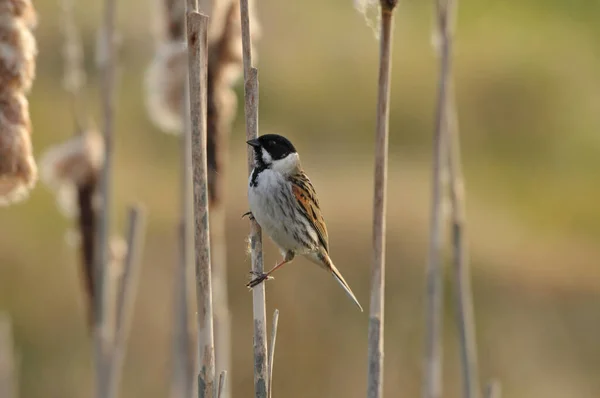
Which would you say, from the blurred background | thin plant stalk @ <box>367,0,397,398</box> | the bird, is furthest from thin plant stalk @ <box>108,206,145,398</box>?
the blurred background

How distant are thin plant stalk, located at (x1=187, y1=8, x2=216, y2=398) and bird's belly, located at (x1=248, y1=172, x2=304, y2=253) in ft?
2.23

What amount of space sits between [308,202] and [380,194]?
88 cm

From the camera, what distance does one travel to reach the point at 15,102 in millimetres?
2375

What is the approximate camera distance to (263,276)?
2.35 metres

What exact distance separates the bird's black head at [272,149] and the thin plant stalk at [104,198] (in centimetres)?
59

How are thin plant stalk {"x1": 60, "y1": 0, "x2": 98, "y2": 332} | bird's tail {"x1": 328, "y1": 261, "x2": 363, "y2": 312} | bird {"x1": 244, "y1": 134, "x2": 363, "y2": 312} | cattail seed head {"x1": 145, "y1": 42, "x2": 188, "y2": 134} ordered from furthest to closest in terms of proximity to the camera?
1. cattail seed head {"x1": 145, "y1": 42, "x2": 188, "y2": 134}
2. thin plant stalk {"x1": 60, "y1": 0, "x2": 98, "y2": 332}
3. bird {"x1": 244, "y1": 134, "x2": 363, "y2": 312}
4. bird's tail {"x1": 328, "y1": 261, "x2": 363, "y2": 312}

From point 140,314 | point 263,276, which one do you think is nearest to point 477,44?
point 140,314

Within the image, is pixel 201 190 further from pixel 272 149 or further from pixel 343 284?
pixel 343 284

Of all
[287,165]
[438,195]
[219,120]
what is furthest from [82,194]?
[438,195]

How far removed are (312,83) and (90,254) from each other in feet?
23.0

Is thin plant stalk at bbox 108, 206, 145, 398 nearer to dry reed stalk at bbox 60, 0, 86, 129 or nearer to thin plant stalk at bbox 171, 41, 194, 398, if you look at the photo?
thin plant stalk at bbox 171, 41, 194, 398

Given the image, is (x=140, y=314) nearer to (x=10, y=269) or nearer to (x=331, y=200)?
(x=10, y=269)

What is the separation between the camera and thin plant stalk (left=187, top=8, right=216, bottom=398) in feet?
6.82

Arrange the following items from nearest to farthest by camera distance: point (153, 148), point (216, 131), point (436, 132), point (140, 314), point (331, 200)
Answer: point (436, 132), point (216, 131), point (140, 314), point (331, 200), point (153, 148)
